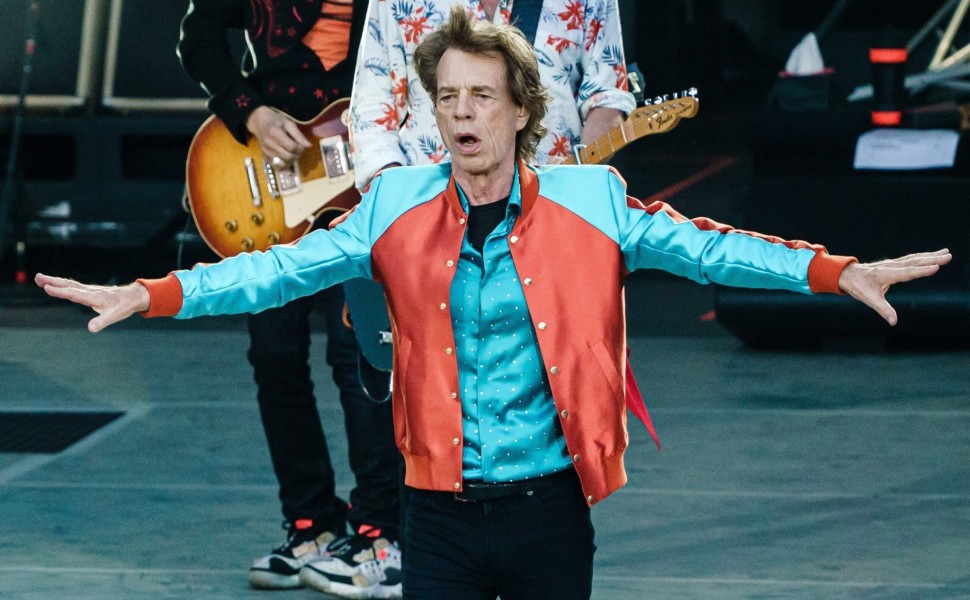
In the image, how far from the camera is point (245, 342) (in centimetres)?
845

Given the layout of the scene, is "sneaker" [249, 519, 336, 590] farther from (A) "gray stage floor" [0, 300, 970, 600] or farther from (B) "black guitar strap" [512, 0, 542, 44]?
(B) "black guitar strap" [512, 0, 542, 44]

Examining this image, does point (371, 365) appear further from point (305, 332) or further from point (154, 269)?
point (154, 269)

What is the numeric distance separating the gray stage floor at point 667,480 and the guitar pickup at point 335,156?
1.17 m

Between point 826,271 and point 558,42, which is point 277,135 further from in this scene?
point 826,271

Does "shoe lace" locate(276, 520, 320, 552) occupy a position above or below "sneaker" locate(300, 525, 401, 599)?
above

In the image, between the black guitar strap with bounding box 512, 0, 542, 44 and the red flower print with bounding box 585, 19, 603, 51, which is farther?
the red flower print with bounding box 585, 19, 603, 51

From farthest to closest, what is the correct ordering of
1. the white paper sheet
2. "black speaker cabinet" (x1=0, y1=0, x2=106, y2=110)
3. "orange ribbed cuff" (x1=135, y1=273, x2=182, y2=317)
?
"black speaker cabinet" (x1=0, y1=0, x2=106, y2=110)
the white paper sheet
"orange ribbed cuff" (x1=135, y1=273, x2=182, y2=317)

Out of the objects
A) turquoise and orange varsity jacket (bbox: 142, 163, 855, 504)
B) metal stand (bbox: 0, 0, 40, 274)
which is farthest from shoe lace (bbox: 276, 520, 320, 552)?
metal stand (bbox: 0, 0, 40, 274)

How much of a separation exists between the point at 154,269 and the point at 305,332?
596 centimetres

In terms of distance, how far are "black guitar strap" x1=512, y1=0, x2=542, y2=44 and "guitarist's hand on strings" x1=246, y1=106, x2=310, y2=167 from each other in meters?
0.93

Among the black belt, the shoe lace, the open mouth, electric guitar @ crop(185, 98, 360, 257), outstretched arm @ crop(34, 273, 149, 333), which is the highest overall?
the open mouth

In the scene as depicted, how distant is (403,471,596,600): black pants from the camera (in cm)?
303

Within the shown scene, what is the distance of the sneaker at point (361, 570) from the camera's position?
4645 mm

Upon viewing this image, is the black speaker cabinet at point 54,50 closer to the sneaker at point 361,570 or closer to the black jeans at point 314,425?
the black jeans at point 314,425
